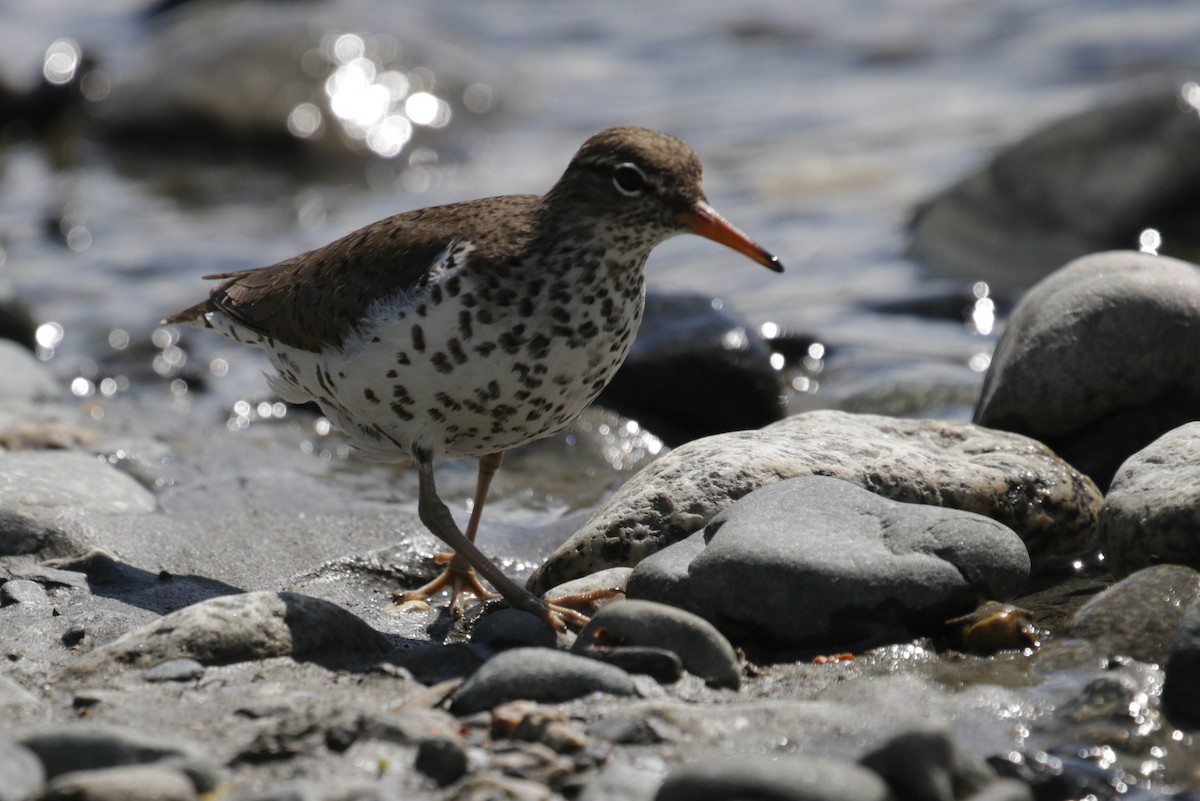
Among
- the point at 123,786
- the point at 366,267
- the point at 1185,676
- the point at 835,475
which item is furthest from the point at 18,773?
the point at 835,475

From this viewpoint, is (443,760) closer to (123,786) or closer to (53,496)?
(123,786)

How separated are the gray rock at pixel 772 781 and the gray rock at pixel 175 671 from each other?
81.0 inches

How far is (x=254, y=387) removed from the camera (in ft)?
37.5

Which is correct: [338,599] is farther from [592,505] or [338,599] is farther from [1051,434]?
[1051,434]

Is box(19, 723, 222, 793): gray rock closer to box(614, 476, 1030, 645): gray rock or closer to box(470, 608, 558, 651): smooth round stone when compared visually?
box(470, 608, 558, 651): smooth round stone

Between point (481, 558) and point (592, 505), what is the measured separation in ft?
7.62

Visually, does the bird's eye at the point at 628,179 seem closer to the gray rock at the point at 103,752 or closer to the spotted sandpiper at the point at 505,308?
the spotted sandpiper at the point at 505,308

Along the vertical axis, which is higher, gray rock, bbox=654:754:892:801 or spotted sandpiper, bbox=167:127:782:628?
spotted sandpiper, bbox=167:127:782:628

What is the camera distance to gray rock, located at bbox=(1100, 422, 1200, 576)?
5980 mm

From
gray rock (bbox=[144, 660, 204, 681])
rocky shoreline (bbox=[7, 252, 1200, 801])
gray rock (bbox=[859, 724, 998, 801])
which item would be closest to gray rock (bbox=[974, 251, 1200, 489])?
rocky shoreline (bbox=[7, 252, 1200, 801])

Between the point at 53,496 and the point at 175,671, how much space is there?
8.33ft

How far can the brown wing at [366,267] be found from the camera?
21.2 ft

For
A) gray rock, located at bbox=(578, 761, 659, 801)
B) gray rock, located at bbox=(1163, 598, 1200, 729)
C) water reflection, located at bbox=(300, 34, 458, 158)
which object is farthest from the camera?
water reflection, located at bbox=(300, 34, 458, 158)

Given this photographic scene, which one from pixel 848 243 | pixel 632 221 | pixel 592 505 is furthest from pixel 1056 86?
pixel 632 221
